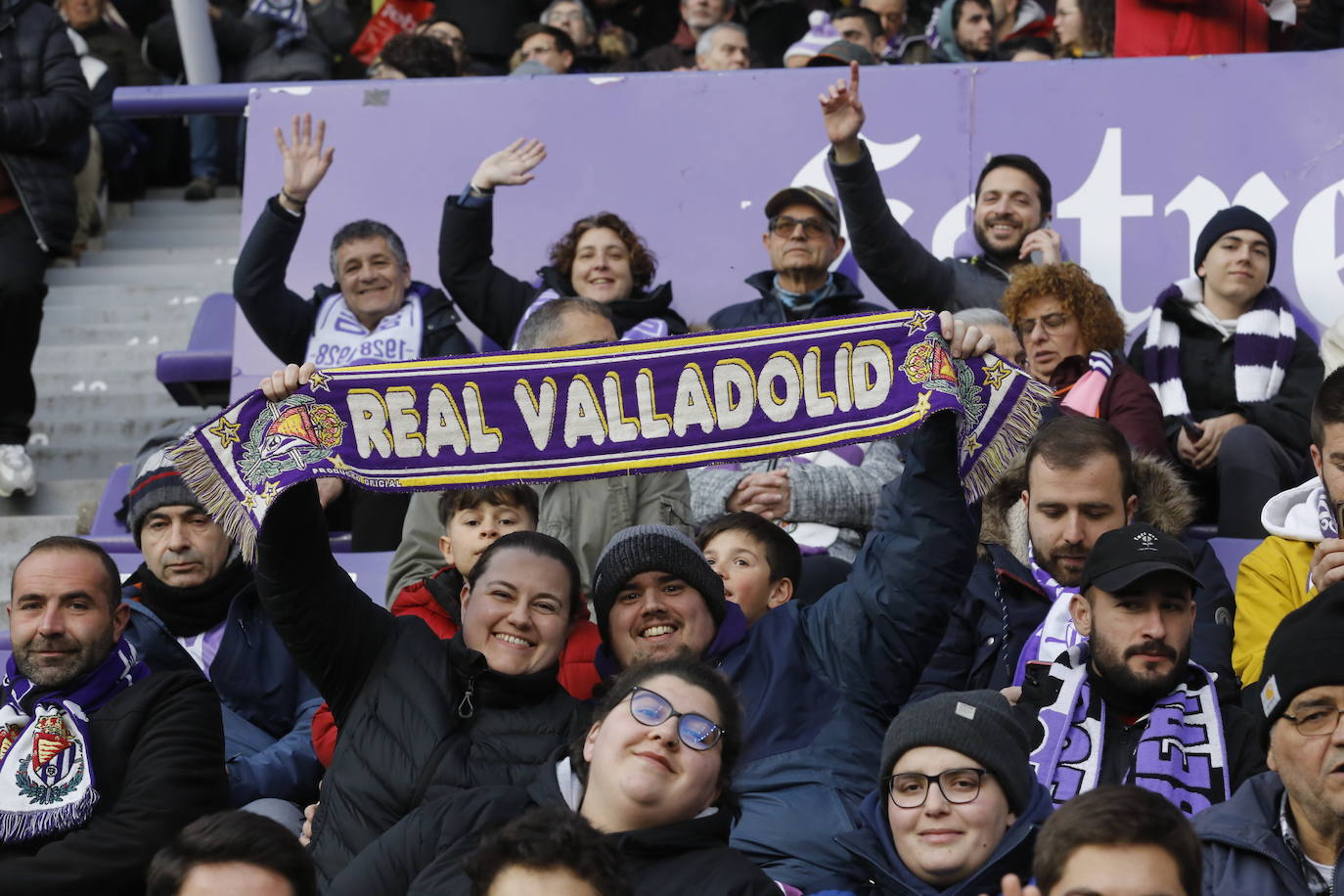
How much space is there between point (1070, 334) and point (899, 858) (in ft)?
9.63

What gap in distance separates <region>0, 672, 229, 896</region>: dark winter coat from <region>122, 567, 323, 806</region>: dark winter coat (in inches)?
15.5

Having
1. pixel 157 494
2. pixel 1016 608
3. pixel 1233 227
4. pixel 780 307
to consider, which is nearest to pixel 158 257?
pixel 780 307

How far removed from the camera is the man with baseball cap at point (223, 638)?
17.2 feet

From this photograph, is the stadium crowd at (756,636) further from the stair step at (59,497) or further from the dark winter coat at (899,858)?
the stair step at (59,497)

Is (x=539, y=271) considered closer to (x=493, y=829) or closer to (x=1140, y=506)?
(x=1140, y=506)

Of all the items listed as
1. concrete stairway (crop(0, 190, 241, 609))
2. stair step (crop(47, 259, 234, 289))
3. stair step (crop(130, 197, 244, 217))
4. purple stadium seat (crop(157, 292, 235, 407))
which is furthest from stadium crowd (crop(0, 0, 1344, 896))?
stair step (crop(130, 197, 244, 217))

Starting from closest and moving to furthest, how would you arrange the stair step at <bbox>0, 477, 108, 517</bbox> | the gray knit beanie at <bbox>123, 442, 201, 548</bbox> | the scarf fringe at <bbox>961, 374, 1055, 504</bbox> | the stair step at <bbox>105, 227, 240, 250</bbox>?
the scarf fringe at <bbox>961, 374, 1055, 504</bbox>
the gray knit beanie at <bbox>123, 442, 201, 548</bbox>
the stair step at <bbox>0, 477, 108, 517</bbox>
the stair step at <bbox>105, 227, 240, 250</bbox>

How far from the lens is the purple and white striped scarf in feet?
22.5

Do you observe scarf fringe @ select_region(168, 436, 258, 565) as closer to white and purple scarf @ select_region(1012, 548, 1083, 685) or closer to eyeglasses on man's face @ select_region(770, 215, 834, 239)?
white and purple scarf @ select_region(1012, 548, 1083, 685)

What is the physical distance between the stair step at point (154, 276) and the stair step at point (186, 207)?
2.94 ft

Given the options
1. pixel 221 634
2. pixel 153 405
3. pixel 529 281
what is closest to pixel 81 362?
pixel 153 405

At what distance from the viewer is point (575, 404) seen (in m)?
5.11

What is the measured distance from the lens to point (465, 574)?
17.5 ft

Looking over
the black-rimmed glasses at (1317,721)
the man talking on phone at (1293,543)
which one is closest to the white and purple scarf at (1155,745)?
the black-rimmed glasses at (1317,721)
